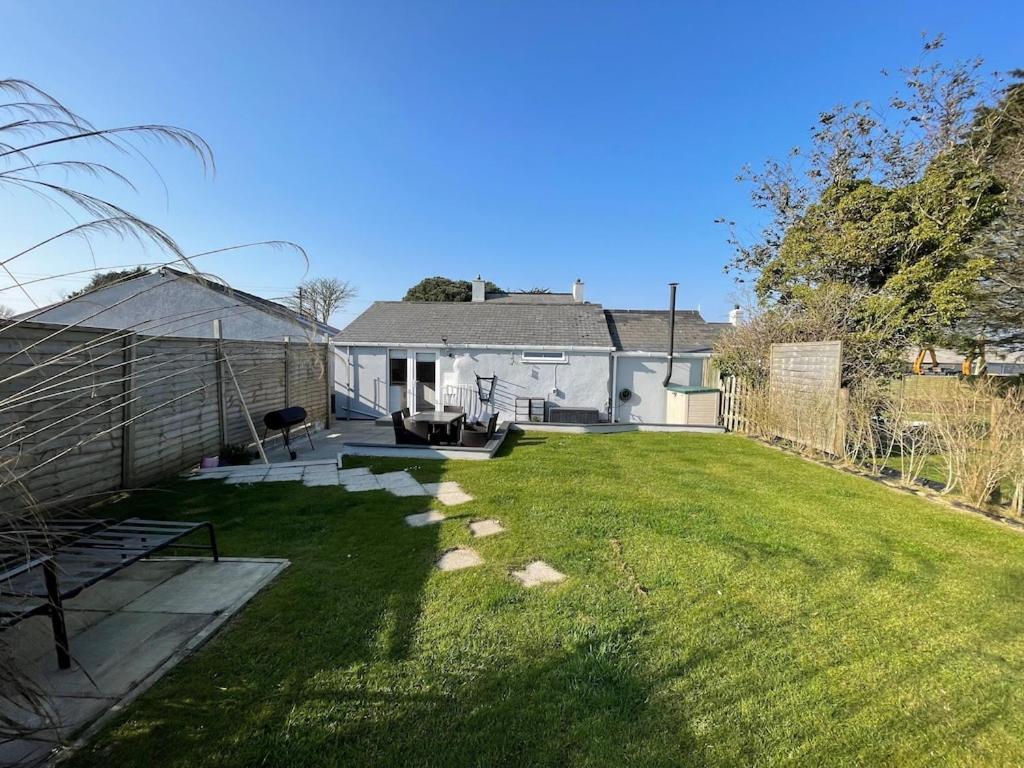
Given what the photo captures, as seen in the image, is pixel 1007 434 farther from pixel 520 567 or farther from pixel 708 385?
pixel 708 385

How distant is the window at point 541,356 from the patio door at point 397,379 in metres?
4.06

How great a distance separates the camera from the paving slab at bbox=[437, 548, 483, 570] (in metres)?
3.85

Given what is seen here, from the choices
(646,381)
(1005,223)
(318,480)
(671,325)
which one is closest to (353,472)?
(318,480)

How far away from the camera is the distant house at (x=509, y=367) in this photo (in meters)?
14.3

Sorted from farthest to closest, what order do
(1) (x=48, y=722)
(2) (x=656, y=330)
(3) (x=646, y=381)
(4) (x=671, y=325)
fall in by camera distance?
(2) (x=656, y=330), (3) (x=646, y=381), (4) (x=671, y=325), (1) (x=48, y=722)

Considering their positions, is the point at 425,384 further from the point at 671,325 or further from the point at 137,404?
the point at 137,404

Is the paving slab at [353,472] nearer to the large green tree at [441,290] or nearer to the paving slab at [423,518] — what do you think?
the paving slab at [423,518]

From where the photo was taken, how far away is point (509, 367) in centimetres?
1437

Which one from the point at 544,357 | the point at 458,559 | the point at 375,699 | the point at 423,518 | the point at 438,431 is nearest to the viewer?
the point at 375,699

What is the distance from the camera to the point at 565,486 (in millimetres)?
6340

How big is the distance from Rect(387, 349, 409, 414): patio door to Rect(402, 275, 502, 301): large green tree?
84.7 ft

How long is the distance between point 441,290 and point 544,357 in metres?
28.7

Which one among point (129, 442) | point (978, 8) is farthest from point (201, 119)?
point (978, 8)

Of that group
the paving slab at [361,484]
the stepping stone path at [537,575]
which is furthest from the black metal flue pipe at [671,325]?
the stepping stone path at [537,575]
